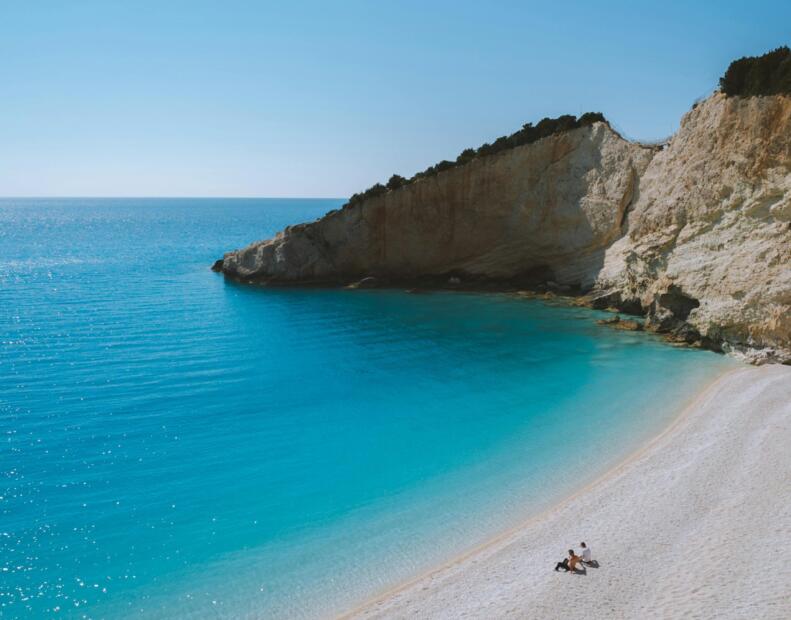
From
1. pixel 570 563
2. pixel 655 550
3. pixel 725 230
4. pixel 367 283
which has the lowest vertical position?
pixel 570 563

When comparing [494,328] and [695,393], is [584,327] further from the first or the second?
[695,393]

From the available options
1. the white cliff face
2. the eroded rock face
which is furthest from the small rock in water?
the white cliff face

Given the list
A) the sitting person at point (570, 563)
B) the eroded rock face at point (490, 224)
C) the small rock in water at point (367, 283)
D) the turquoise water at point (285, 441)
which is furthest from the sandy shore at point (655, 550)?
the small rock in water at point (367, 283)

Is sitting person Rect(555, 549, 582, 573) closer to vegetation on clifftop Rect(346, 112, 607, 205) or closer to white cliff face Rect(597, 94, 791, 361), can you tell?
white cliff face Rect(597, 94, 791, 361)

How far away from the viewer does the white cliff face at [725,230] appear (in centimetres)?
2681

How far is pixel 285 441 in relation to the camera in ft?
64.7

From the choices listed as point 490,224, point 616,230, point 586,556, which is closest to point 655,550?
point 586,556

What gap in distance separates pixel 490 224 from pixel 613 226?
378 inches

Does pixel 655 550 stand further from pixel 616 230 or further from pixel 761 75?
pixel 616 230

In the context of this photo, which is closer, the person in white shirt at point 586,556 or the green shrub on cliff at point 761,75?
the person in white shirt at point 586,556

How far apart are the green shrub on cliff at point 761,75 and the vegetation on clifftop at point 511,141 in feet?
42.0

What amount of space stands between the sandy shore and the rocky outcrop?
12280mm

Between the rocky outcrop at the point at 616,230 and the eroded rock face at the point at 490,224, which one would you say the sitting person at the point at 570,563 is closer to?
the rocky outcrop at the point at 616,230

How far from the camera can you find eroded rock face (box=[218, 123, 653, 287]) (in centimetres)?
4247
